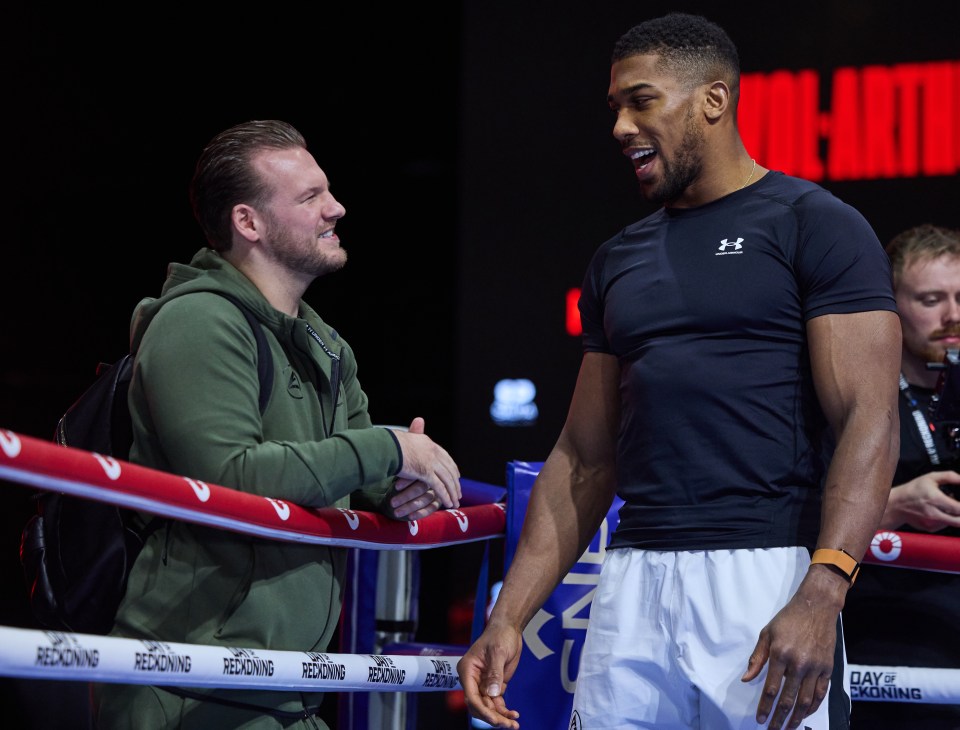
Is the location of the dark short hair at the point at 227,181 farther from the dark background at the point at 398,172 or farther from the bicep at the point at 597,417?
the dark background at the point at 398,172

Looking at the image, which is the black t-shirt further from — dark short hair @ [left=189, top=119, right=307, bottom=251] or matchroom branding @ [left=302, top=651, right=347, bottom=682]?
dark short hair @ [left=189, top=119, right=307, bottom=251]

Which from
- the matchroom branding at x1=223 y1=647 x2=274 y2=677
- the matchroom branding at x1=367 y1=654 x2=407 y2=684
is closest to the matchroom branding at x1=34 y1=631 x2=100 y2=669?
the matchroom branding at x1=223 y1=647 x2=274 y2=677

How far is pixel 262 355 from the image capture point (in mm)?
1858

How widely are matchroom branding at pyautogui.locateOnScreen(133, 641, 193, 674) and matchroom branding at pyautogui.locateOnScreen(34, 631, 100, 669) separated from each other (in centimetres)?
7

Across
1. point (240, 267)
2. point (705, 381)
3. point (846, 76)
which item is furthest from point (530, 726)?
point (846, 76)

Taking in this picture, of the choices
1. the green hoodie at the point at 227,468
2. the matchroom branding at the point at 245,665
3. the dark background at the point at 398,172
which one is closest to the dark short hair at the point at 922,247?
the green hoodie at the point at 227,468

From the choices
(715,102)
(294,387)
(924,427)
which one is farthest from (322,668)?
(924,427)

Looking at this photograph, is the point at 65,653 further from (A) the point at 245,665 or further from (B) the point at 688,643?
(B) the point at 688,643

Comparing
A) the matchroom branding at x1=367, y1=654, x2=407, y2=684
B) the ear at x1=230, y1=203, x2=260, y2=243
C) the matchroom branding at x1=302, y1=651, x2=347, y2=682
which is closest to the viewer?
the matchroom branding at x1=302, y1=651, x2=347, y2=682

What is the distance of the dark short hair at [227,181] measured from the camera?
210 cm

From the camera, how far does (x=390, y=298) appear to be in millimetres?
8906

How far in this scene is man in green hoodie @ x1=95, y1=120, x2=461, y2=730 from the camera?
1719 millimetres

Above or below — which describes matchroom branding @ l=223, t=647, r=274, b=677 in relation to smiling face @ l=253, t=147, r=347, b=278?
below

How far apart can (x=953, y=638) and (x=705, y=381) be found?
0.84m
